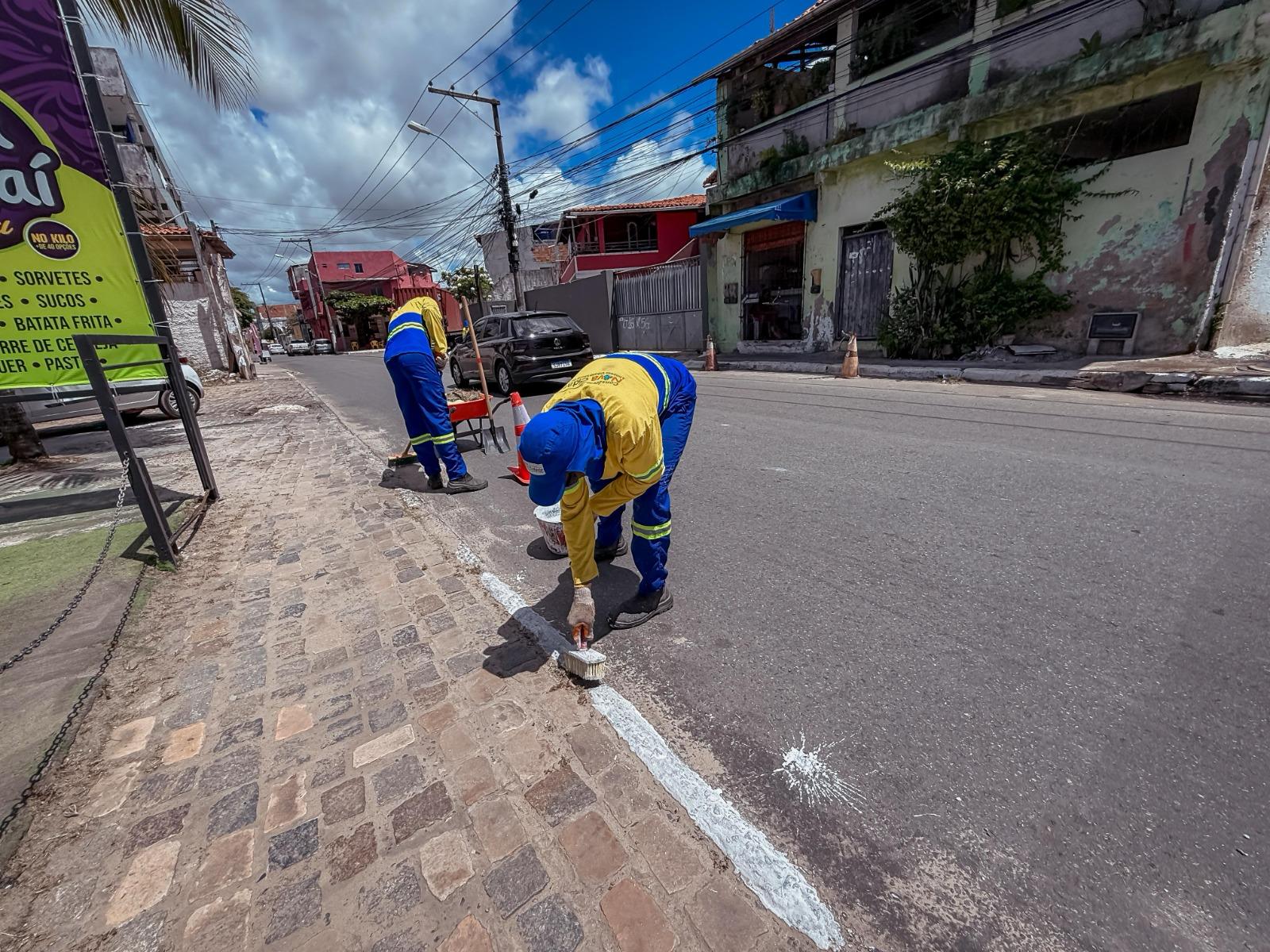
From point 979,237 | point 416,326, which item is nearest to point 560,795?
point 416,326

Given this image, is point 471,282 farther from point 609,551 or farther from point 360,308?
point 609,551

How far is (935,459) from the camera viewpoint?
4.55 m

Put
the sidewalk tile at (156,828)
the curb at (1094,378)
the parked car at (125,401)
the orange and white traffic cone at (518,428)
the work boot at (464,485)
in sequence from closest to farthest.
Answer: the sidewalk tile at (156,828), the parked car at (125,401), the work boot at (464,485), the orange and white traffic cone at (518,428), the curb at (1094,378)

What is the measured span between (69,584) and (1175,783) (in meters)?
5.22

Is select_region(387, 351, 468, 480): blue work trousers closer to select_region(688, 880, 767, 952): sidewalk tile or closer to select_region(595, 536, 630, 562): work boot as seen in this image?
select_region(595, 536, 630, 562): work boot

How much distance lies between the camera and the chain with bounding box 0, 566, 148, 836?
1664 mm

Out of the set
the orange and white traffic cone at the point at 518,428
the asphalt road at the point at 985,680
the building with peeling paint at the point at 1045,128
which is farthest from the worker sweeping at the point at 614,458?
the building with peeling paint at the point at 1045,128

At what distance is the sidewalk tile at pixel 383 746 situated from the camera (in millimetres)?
1831

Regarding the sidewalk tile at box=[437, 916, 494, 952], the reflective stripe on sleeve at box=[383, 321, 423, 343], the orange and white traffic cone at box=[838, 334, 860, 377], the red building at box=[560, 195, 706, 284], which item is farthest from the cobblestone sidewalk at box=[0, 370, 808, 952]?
the red building at box=[560, 195, 706, 284]

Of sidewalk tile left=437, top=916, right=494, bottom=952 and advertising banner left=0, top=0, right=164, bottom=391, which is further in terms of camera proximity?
advertising banner left=0, top=0, right=164, bottom=391

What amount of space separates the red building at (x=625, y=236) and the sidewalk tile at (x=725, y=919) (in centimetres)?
2759

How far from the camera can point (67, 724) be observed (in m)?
2.00

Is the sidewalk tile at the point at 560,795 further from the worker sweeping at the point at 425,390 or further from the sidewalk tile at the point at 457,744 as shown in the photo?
the worker sweeping at the point at 425,390

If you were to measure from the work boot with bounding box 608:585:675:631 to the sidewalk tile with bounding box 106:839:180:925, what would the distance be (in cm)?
163
